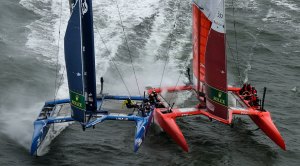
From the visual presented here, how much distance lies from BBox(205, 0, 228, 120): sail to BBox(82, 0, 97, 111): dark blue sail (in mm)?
3726

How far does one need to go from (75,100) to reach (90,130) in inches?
147

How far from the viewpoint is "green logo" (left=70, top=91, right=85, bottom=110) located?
55.6ft

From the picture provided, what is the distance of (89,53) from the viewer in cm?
1773

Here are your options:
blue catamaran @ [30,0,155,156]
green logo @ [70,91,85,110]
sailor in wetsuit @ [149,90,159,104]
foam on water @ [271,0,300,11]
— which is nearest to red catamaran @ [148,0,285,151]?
sailor in wetsuit @ [149,90,159,104]

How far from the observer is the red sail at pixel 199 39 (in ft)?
65.6

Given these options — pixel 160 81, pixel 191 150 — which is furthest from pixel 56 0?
pixel 191 150

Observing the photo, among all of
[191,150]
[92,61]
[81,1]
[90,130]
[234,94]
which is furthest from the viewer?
[234,94]

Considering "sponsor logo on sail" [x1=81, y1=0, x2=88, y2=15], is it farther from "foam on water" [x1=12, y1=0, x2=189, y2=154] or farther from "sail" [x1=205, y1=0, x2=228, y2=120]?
"foam on water" [x1=12, y1=0, x2=189, y2=154]

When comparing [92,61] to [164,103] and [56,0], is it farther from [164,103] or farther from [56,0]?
[56,0]

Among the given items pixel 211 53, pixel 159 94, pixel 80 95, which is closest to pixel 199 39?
pixel 211 53

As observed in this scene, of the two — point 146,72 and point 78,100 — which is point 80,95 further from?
point 146,72

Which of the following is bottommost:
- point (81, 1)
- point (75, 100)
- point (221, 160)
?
point (221, 160)

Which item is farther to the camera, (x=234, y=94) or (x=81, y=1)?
(x=234, y=94)

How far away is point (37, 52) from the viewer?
26.2 m
